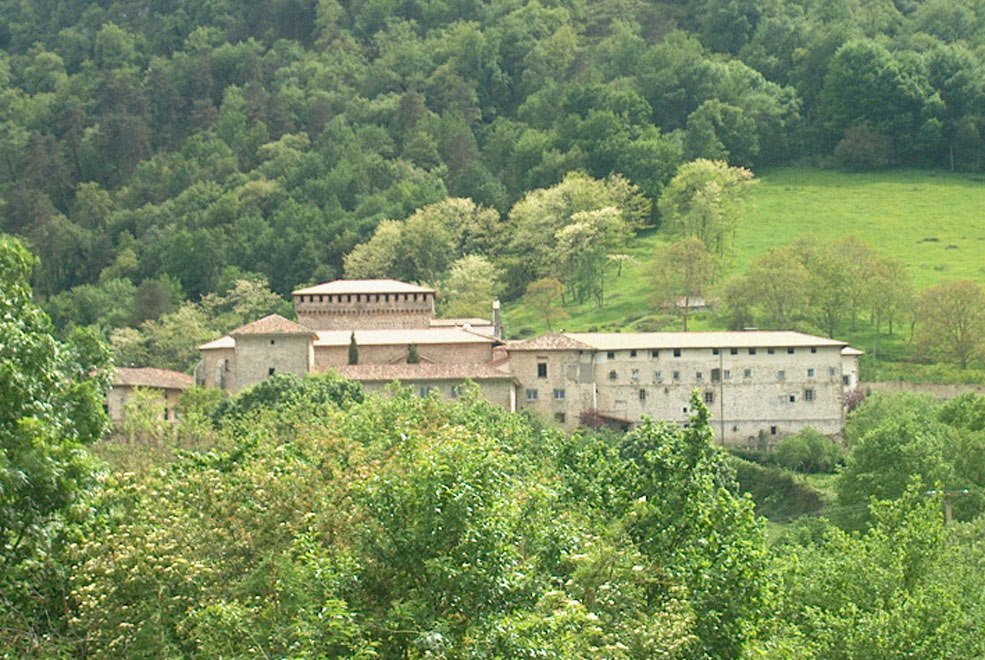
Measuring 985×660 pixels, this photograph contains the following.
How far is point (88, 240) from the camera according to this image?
146 m

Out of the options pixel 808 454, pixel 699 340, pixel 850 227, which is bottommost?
pixel 808 454

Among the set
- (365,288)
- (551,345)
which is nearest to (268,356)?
(551,345)

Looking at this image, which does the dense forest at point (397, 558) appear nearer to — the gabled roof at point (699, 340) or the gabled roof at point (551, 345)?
the gabled roof at point (551, 345)

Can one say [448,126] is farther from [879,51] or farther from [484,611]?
[484,611]

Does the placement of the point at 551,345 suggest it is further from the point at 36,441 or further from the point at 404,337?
the point at 36,441

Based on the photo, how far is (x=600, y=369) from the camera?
266 feet

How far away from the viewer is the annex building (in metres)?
79.8

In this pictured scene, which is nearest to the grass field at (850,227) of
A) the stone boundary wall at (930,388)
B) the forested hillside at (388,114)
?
the forested hillside at (388,114)

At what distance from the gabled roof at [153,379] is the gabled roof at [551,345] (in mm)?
15805

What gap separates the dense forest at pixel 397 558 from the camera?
77.3 ft

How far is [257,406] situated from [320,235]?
58806 millimetres

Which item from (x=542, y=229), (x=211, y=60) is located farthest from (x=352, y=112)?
(x=542, y=229)

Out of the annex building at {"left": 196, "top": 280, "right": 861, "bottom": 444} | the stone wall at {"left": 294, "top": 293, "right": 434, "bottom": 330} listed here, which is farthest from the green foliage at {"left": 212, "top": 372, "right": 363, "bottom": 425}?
the stone wall at {"left": 294, "top": 293, "right": 434, "bottom": 330}

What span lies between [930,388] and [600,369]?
54.3ft
